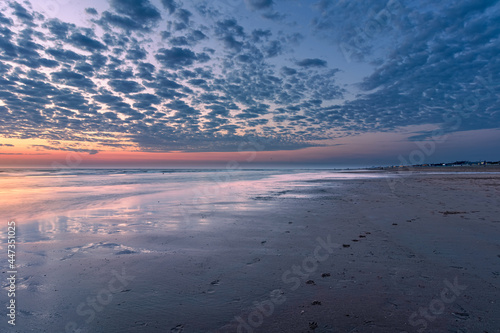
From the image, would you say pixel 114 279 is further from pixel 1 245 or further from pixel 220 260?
pixel 1 245

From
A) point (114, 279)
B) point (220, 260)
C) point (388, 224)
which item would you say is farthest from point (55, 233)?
point (388, 224)

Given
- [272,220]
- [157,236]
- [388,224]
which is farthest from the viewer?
[272,220]

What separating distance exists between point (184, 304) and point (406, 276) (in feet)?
13.6

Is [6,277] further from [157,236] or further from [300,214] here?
[300,214]

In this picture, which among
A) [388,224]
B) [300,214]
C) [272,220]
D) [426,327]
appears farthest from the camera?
[300,214]

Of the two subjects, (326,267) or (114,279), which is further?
(326,267)

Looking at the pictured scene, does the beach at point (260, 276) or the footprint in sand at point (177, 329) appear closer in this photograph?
the footprint in sand at point (177, 329)

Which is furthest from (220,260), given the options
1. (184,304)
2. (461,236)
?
(461,236)

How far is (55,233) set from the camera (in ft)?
28.0

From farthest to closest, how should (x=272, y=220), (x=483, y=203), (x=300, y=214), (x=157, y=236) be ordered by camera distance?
1. (x=483, y=203)
2. (x=300, y=214)
3. (x=272, y=220)
4. (x=157, y=236)

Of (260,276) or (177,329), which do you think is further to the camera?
(260,276)

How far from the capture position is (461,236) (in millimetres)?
7582

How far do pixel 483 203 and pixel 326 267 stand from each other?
1266 centimetres

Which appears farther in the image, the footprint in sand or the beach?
the beach
